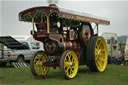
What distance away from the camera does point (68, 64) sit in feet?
24.4

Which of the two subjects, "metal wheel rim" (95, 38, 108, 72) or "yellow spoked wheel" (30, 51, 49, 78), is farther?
"metal wheel rim" (95, 38, 108, 72)

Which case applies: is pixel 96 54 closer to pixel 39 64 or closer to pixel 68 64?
pixel 68 64

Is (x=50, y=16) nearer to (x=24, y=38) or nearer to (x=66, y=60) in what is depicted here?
(x=66, y=60)

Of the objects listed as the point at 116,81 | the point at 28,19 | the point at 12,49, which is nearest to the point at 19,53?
the point at 12,49

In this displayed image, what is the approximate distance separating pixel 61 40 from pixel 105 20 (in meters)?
3.70

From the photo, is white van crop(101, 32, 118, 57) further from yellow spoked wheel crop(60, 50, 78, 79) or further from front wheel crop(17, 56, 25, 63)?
yellow spoked wheel crop(60, 50, 78, 79)

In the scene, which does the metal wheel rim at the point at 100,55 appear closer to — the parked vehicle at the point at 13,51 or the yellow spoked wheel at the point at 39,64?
the yellow spoked wheel at the point at 39,64

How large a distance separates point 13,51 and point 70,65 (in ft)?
19.2

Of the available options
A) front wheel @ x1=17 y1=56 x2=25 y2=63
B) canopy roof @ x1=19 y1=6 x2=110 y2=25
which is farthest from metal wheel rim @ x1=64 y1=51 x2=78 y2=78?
front wheel @ x1=17 y1=56 x2=25 y2=63

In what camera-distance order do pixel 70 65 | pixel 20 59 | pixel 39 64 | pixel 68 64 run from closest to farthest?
pixel 68 64 → pixel 70 65 → pixel 39 64 → pixel 20 59

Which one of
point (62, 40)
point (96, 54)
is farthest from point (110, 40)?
point (62, 40)

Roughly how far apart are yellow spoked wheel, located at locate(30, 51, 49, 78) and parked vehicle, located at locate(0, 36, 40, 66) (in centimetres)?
359

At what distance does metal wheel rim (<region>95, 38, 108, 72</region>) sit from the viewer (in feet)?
30.3

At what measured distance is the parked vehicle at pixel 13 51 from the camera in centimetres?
1177
